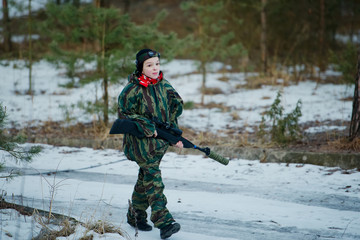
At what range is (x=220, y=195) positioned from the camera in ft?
16.9

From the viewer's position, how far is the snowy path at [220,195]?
12.9 feet

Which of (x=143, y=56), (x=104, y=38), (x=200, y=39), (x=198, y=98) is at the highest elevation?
(x=200, y=39)

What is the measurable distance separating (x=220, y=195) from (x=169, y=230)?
170 cm

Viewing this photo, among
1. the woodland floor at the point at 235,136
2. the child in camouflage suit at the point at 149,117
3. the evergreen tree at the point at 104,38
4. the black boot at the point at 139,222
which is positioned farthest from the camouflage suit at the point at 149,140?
the evergreen tree at the point at 104,38

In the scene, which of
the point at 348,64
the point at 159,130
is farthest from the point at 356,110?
the point at 348,64

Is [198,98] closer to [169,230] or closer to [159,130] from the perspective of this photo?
[159,130]

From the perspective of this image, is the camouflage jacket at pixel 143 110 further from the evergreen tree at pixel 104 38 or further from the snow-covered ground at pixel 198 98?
the snow-covered ground at pixel 198 98

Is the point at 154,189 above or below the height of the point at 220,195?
above

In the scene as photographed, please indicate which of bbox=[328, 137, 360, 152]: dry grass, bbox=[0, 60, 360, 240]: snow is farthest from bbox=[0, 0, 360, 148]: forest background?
bbox=[328, 137, 360, 152]: dry grass

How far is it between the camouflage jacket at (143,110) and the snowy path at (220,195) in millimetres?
713

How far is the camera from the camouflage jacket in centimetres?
365

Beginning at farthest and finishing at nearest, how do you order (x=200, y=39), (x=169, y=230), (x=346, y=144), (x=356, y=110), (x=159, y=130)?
(x=200, y=39)
(x=346, y=144)
(x=356, y=110)
(x=159, y=130)
(x=169, y=230)

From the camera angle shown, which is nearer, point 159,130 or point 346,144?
point 159,130

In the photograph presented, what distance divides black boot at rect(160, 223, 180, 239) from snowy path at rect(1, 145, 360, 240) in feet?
0.51
